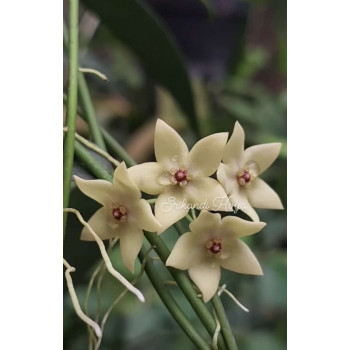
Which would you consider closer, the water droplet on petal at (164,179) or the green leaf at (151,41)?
the water droplet on petal at (164,179)

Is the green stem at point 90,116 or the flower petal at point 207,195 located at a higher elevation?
the green stem at point 90,116

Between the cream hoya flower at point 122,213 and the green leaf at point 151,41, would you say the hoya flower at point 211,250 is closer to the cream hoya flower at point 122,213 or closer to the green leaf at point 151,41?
the cream hoya flower at point 122,213

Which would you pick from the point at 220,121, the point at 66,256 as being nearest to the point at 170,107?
the point at 220,121

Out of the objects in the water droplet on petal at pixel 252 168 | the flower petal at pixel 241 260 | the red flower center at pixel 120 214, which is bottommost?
the flower petal at pixel 241 260

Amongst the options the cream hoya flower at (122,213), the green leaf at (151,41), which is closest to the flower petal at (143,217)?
the cream hoya flower at (122,213)

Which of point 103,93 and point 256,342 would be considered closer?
point 256,342
